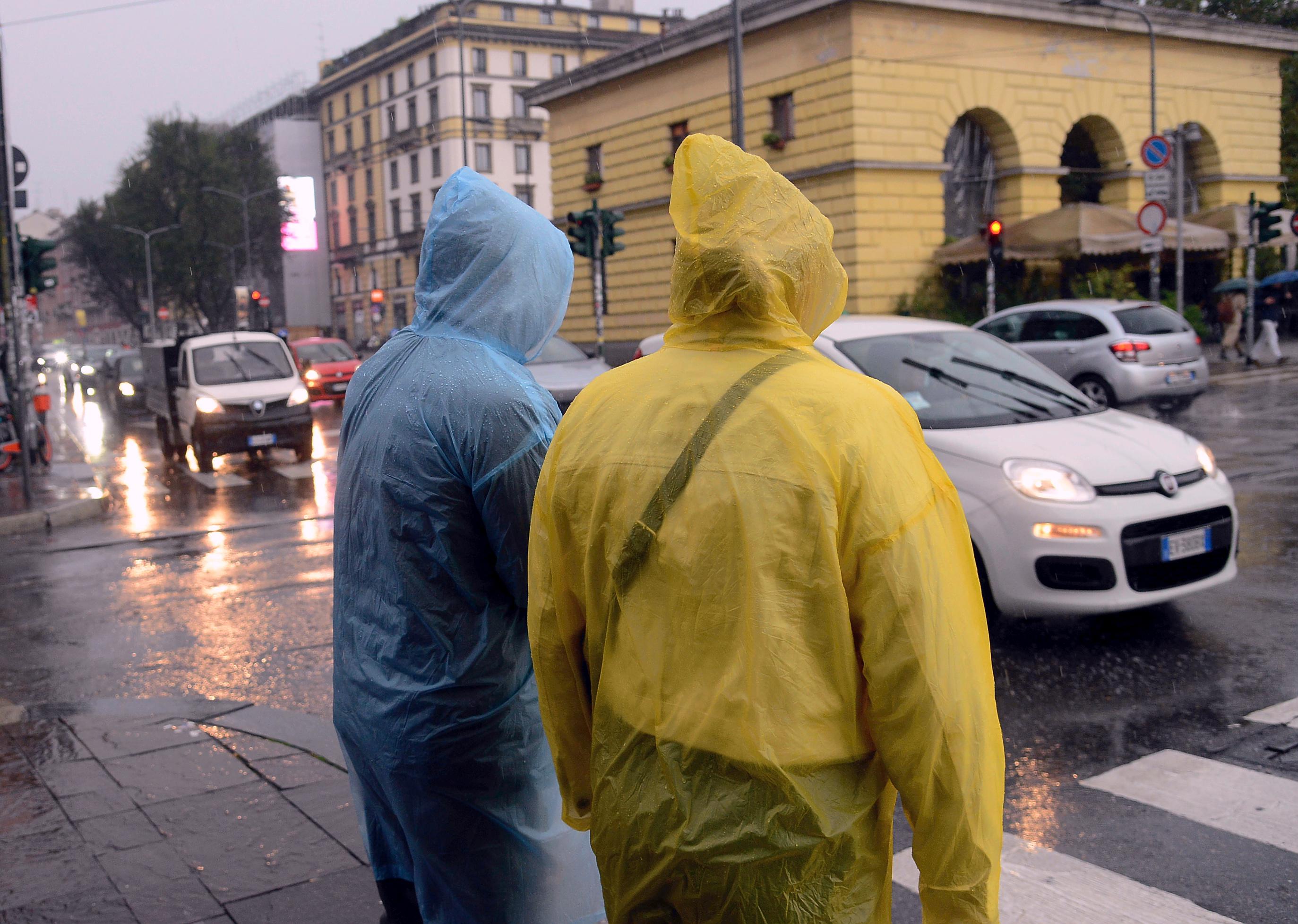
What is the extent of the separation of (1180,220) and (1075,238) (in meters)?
2.17

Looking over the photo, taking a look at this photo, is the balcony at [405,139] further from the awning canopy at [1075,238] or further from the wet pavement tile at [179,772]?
the wet pavement tile at [179,772]

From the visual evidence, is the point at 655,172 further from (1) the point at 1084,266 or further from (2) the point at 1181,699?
(2) the point at 1181,699

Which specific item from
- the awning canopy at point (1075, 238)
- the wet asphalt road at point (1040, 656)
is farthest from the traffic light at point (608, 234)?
the wet asphalt road at point (1040, 656)

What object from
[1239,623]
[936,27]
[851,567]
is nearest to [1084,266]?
[936,27]

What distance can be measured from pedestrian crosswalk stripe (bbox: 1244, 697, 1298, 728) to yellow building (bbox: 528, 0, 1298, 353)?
23.0m

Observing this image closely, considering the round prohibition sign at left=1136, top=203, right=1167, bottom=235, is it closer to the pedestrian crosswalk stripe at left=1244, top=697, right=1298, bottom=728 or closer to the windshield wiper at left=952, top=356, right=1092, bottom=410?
the windshield wiper at left=952, top=356, right=1092, bottom=410

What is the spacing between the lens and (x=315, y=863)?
3.81 meters

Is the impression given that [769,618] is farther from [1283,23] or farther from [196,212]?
[196,212]

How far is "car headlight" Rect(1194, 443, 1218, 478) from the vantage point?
20.5 feet

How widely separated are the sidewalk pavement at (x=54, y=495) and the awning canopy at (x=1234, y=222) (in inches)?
983

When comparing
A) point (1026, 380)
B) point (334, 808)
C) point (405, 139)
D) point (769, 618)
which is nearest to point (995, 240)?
point (1026, 380)

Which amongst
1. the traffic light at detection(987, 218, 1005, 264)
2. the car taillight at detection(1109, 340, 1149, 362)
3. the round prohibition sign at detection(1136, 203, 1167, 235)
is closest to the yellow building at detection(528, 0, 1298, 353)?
the traffic light at detection(987, 218, 1005, 264)

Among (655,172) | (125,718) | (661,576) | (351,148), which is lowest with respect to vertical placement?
(125,718)

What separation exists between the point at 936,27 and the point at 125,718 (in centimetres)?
2762
